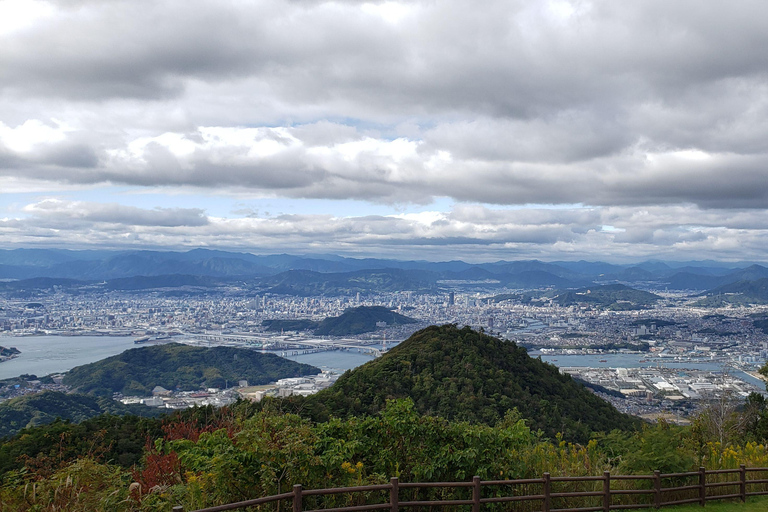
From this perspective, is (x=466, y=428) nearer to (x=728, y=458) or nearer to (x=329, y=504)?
(x=329, y=504)

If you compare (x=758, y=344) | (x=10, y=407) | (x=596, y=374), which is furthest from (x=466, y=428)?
(x=758, y=344)

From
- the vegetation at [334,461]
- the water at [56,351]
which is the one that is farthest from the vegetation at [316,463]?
the water at [56,351]

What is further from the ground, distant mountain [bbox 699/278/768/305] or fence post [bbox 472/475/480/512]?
fence post [bbox 472/475/480/512]

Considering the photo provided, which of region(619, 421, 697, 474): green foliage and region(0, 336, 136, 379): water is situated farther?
region(0, 336, 136, 379): water

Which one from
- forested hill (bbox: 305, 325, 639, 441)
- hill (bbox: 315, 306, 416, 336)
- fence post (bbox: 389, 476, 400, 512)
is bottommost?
hill (bbox: 315, 306, 416, 336)

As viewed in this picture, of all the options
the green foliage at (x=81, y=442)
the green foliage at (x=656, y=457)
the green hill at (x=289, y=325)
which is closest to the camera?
the green foliage at (x=656, y=457)

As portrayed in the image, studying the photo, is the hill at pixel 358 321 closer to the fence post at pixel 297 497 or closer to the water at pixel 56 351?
the water at pixel 56 351

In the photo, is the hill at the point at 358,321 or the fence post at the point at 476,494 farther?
the hill at the point at 358,321

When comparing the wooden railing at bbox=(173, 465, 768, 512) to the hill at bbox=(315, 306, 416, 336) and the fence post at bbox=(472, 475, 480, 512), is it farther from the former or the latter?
the hill at bbox=(315, 306, 416, 336)

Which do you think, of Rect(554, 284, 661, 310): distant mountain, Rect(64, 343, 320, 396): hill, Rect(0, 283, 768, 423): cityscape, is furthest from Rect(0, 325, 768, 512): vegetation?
Rect(554, 284, 661, 310): distant mountain
